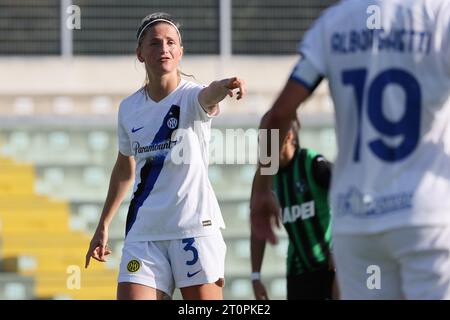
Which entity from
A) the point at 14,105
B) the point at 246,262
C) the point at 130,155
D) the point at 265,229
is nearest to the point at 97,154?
the point at 14,105

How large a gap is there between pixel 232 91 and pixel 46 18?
25.4 feet

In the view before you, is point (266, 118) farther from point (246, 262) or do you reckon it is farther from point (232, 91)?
point (246, 262)

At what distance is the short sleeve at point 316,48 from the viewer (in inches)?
183

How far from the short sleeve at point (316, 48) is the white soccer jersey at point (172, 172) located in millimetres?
2066

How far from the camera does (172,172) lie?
6664 mm

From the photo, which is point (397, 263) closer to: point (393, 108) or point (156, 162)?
point (393, 108)

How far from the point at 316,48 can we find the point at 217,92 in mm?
1861

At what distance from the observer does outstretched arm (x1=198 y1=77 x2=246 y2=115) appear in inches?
247

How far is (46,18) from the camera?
13.7m

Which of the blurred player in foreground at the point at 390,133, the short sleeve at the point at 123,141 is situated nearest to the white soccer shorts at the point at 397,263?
the blurred player in foreground at the point at 390,133

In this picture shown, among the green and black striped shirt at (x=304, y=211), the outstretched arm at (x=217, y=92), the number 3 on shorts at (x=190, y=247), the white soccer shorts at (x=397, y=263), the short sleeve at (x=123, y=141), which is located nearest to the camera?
the white soccer shorts at (x=397, y=263)

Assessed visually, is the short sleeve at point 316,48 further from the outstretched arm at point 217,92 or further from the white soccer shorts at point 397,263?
the outstretched arm at point 217,92

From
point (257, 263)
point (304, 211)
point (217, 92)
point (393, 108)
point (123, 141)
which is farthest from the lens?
point (257, 263)

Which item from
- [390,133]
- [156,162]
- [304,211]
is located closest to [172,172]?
[156,162]
